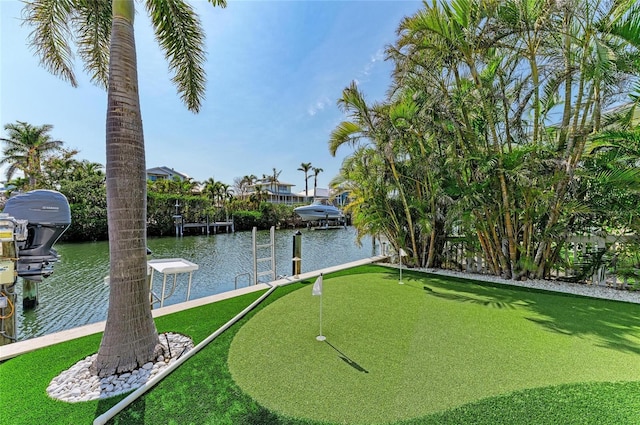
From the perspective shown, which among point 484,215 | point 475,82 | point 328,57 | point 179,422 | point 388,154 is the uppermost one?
point 328,57

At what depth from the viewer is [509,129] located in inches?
225

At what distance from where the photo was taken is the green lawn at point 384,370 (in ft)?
6.29

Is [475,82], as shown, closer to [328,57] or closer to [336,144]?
[336,144]

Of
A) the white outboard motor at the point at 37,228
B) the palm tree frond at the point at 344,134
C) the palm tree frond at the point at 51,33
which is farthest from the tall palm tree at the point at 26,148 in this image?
the palm tree frond at the point at 344,134

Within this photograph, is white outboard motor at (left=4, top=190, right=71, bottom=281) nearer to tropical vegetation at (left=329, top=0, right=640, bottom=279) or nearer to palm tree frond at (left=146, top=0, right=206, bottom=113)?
palm tree frond at (left=146, top=0, right=206, bottom=113)

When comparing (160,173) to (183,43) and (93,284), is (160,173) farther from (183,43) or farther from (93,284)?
(183,43)

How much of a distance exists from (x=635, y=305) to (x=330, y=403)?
5310 mm

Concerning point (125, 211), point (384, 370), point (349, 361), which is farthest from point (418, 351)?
point (125, 211)

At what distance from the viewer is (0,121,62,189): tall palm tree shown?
62.5ft

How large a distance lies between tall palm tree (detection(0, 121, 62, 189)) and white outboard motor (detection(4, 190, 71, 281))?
70.4 ft

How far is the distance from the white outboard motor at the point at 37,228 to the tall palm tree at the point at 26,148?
21464 millimetres

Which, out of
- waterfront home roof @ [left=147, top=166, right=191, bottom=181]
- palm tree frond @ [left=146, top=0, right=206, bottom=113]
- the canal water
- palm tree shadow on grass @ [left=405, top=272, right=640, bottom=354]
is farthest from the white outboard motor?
waterfront home roof @ [left=147, top=166, right=191, bottom=181]

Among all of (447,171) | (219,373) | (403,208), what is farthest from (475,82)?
(219,373)

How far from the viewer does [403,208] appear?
7.15m
